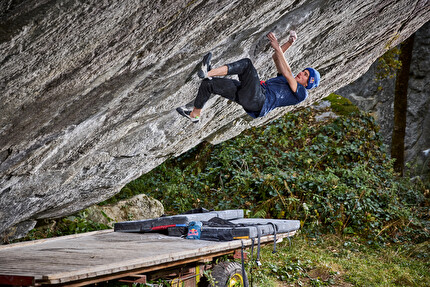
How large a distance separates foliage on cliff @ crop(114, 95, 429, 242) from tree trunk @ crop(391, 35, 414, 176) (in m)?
0.73

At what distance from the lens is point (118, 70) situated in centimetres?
407

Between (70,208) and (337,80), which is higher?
(337,80)

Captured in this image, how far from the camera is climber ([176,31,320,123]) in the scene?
4.53m

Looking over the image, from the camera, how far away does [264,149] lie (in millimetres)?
11812

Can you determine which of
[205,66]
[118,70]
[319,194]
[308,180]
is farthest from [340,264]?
[118,70]

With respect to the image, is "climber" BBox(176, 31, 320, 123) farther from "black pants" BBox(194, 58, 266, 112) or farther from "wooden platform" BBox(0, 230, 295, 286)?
"wooden platform" BBox(0, 230, 295, 286)

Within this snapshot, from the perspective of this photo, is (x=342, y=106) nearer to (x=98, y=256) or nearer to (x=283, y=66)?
(x=283, y=66)

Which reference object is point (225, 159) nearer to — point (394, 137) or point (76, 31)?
point (394, 137)

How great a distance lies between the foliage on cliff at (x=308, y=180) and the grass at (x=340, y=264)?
0.60 m

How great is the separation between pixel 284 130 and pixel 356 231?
12.0 feet

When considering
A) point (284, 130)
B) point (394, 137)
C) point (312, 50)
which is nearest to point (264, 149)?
point (284, 130)

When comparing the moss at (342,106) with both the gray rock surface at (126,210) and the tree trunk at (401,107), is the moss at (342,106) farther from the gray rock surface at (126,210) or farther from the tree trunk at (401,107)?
the gray rock surface at (126,210)

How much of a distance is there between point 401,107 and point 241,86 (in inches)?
370

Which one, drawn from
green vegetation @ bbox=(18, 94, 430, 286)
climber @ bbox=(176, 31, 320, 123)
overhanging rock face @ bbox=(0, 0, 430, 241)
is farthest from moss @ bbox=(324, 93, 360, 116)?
climber @ bbox=(176, 31, 320, 123)
